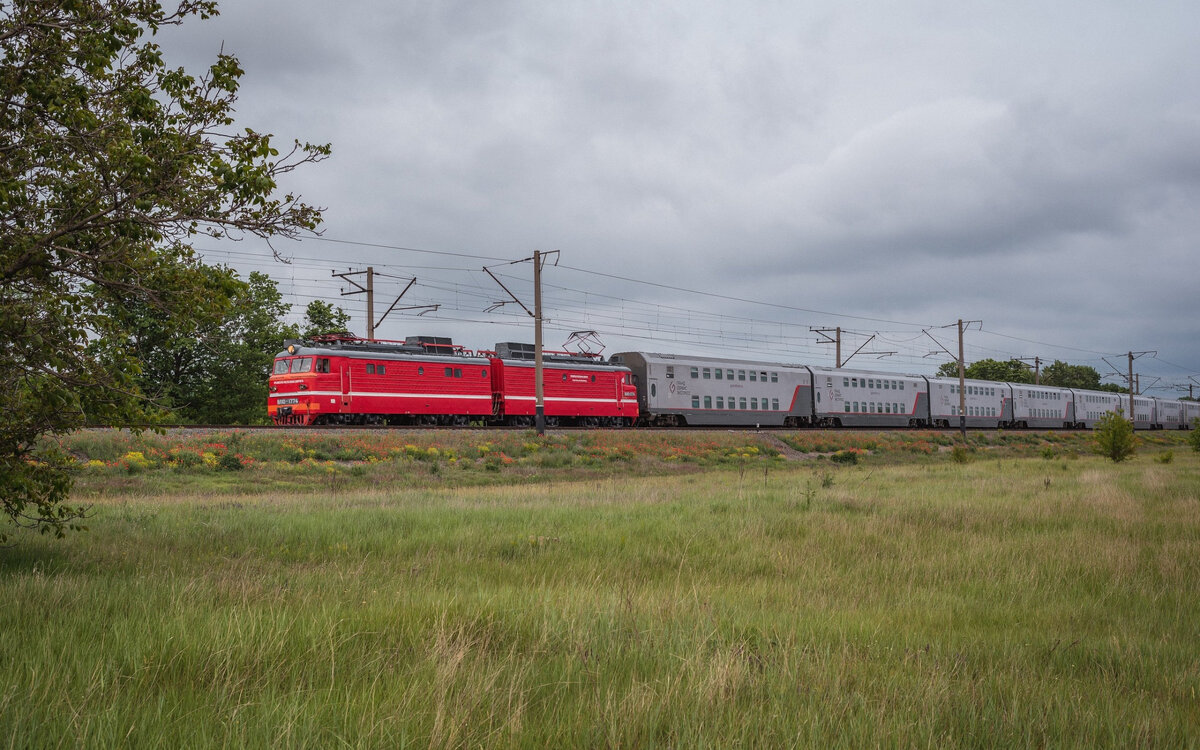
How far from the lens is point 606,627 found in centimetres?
608

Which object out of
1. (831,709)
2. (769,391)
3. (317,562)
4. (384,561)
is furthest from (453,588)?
(769,391)

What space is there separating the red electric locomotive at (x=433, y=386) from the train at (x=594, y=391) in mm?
57

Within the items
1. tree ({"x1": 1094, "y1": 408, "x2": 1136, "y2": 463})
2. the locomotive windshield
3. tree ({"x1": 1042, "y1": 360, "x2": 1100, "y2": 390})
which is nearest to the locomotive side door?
the locomotive windshield

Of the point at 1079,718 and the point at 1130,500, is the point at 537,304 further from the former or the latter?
the point at 1079,718

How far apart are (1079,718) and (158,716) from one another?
512 cm

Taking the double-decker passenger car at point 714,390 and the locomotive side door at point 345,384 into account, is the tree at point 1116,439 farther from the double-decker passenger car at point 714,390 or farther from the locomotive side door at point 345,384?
the locomotive side door at point 345,384

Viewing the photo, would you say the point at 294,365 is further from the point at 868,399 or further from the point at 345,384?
the point at 868,399

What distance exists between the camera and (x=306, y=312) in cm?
5838

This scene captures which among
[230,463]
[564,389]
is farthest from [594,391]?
[230,463]

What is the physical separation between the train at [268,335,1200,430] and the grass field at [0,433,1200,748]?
67.6 ft

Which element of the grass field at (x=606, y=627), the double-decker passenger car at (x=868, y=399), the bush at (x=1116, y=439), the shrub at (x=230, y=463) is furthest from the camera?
the double-decker passenger car at (x=868, y=399)

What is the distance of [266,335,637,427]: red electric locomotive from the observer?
34250 millimetres

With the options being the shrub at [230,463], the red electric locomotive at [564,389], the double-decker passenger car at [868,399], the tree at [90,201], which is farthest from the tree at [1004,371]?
the tree at [90,201]

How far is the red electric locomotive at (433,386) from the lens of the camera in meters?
34.2
